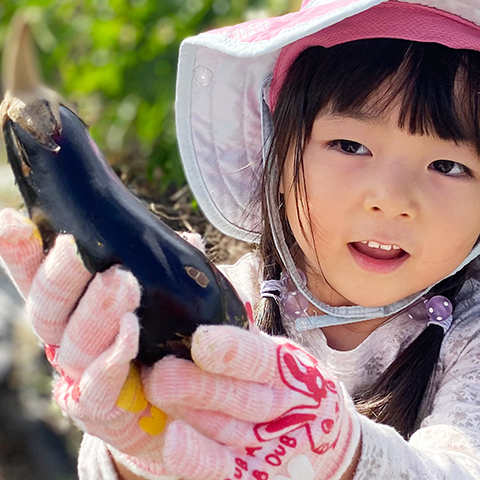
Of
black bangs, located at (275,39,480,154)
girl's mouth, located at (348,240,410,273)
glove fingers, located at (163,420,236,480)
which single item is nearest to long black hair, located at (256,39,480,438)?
black bangs, located at (275,39,480,154)

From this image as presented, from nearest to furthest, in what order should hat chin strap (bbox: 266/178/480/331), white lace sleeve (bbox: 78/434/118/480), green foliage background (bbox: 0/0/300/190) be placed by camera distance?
white lace sleeve (bbox: 78/434/118/480) → hat chin strap (bbox: 266/178/480/331) → green foliage background (bbox: 0/0/300/190)

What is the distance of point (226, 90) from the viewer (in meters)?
1.90

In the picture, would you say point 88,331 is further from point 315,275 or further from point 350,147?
point 315,275

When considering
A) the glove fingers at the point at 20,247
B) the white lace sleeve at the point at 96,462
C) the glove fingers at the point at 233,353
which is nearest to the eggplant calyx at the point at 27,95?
the glove fingers at the point at 20,247

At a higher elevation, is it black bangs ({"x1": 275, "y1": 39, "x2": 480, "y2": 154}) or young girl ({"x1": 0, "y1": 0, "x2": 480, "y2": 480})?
black bangs ({"x1": 275, "y1": 39, "x2": 480, "y2": 154})

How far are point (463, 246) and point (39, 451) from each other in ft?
6.62

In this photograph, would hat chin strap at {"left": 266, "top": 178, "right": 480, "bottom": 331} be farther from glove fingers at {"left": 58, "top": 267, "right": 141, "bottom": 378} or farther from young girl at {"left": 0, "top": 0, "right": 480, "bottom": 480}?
glove fingers at {"left": 58, "top": 267, "right": 141, "bottom": 378}

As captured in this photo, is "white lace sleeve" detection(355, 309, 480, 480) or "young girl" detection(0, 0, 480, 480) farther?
"white lace sleeve" detection(355, 309, 480, 480)

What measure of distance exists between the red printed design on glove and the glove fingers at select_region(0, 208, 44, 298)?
35 centimetres

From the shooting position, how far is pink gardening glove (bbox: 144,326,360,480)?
3.42 ft

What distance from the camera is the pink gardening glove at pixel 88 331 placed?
1.02 m

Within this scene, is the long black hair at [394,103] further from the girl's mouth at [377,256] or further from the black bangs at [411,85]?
the girl's mouth at [377,256]

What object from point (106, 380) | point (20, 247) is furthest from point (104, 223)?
point (106, 380)

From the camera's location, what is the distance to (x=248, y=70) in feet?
6.11
